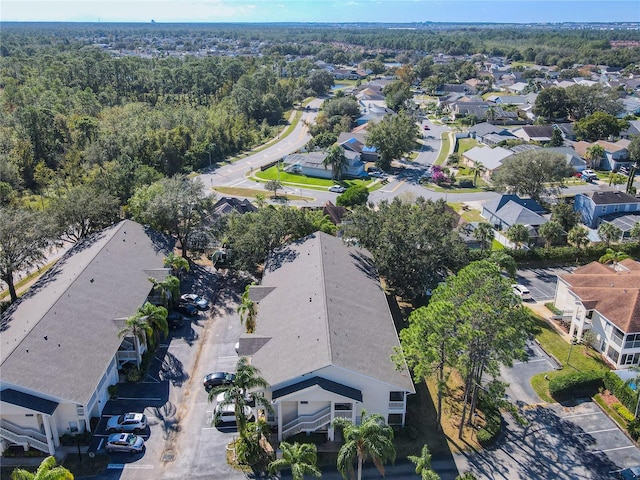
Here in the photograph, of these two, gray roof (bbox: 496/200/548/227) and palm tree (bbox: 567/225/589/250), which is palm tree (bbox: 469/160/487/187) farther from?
palm tree (bbox: 567/225/589/250)

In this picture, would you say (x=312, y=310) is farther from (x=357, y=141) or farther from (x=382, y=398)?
(x=357, y=141)

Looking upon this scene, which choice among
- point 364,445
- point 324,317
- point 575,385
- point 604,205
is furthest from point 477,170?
point 364,445

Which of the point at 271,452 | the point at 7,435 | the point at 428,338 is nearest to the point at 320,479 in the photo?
the point at 271,452

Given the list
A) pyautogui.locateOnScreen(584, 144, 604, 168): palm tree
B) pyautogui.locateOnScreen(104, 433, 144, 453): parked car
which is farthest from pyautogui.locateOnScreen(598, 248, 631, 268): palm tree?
pyautogui.locateOnScreen(104, 433, 144, 453): parked car

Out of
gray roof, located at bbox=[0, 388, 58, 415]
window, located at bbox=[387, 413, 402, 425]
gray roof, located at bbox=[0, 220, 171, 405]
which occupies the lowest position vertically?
window, located at bbox=[387, 413, 402, 425]

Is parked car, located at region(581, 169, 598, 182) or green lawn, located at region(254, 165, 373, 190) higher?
parked car, located at region(581, 169, 598, 182)

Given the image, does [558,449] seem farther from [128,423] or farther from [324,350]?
[128,423]

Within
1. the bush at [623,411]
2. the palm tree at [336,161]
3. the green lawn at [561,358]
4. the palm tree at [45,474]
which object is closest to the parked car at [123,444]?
the palm tree at [45,474]
